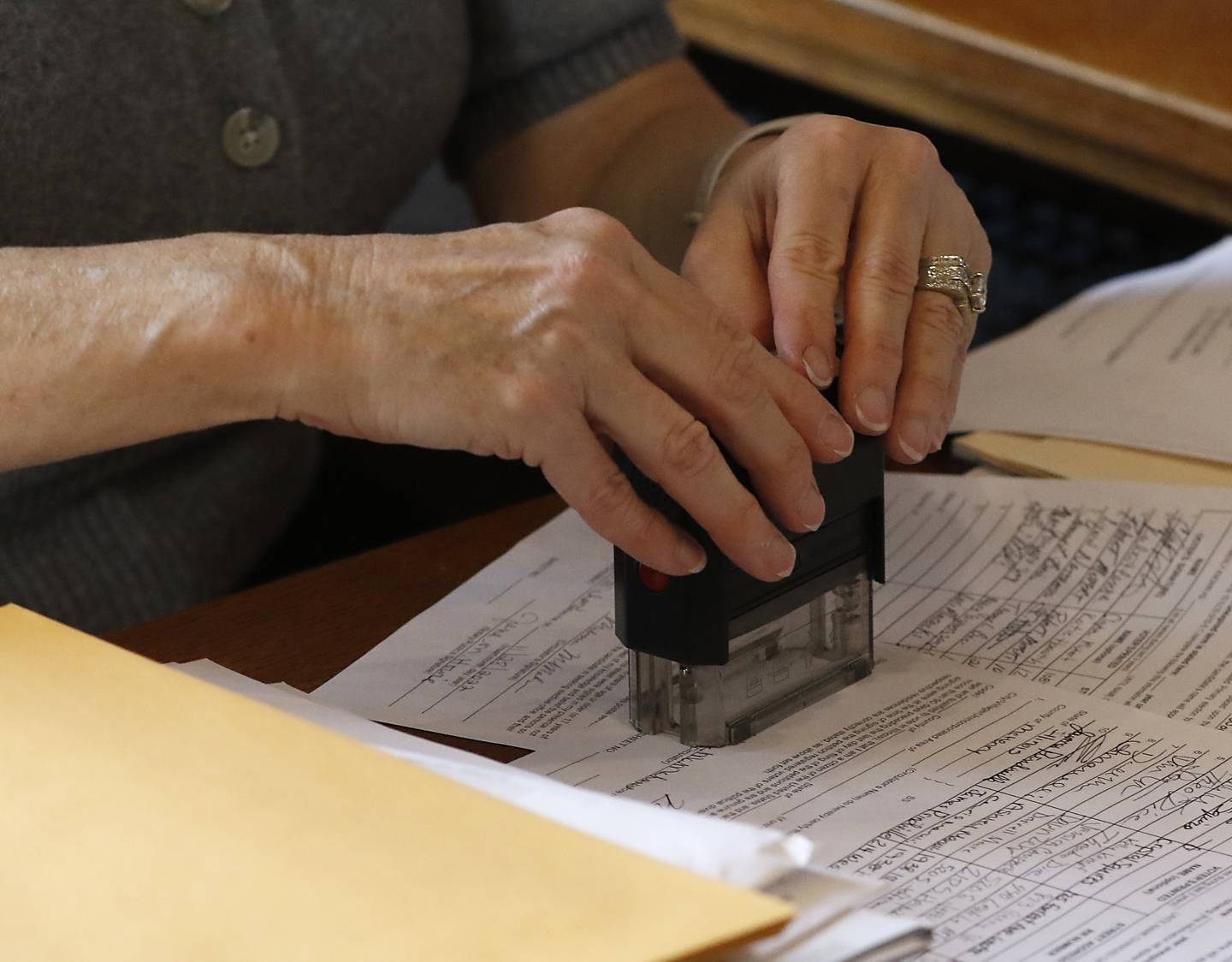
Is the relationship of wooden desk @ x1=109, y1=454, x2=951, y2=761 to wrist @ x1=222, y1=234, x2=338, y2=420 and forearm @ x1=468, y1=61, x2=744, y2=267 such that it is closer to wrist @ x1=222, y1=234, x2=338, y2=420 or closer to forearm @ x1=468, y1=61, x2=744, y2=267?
wrist @ x1=222, y1=234, x2=338, y2=420

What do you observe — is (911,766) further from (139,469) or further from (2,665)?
(139,469)

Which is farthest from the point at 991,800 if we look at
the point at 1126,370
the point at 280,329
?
the point at 1126,370

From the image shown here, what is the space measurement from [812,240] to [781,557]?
6.2 inches

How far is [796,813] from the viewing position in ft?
1.56

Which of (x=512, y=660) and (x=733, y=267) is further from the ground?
(x=733, y=267)

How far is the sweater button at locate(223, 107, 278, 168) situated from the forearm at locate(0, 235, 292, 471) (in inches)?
10.5

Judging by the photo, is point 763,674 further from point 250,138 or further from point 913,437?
point 250,138

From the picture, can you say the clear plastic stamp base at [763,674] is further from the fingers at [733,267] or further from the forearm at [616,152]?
the forearm at [616,152]

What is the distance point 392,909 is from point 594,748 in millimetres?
190

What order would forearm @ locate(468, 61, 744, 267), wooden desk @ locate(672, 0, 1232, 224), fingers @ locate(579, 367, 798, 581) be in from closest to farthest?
1. fingers @ locate(579, 367, 798, 581)
2. forearm @ locate(468, 61, 744, 267)
3. wooden desk @ locate(672, 0, 1232, 224)

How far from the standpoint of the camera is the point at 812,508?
20.6 inches

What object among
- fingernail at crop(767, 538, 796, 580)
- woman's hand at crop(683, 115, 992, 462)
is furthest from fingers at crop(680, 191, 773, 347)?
fingernail at crop(767, 538, 796, 580)

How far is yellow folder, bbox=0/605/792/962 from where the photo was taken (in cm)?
33

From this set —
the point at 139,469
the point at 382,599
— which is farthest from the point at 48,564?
the point at 382,599
